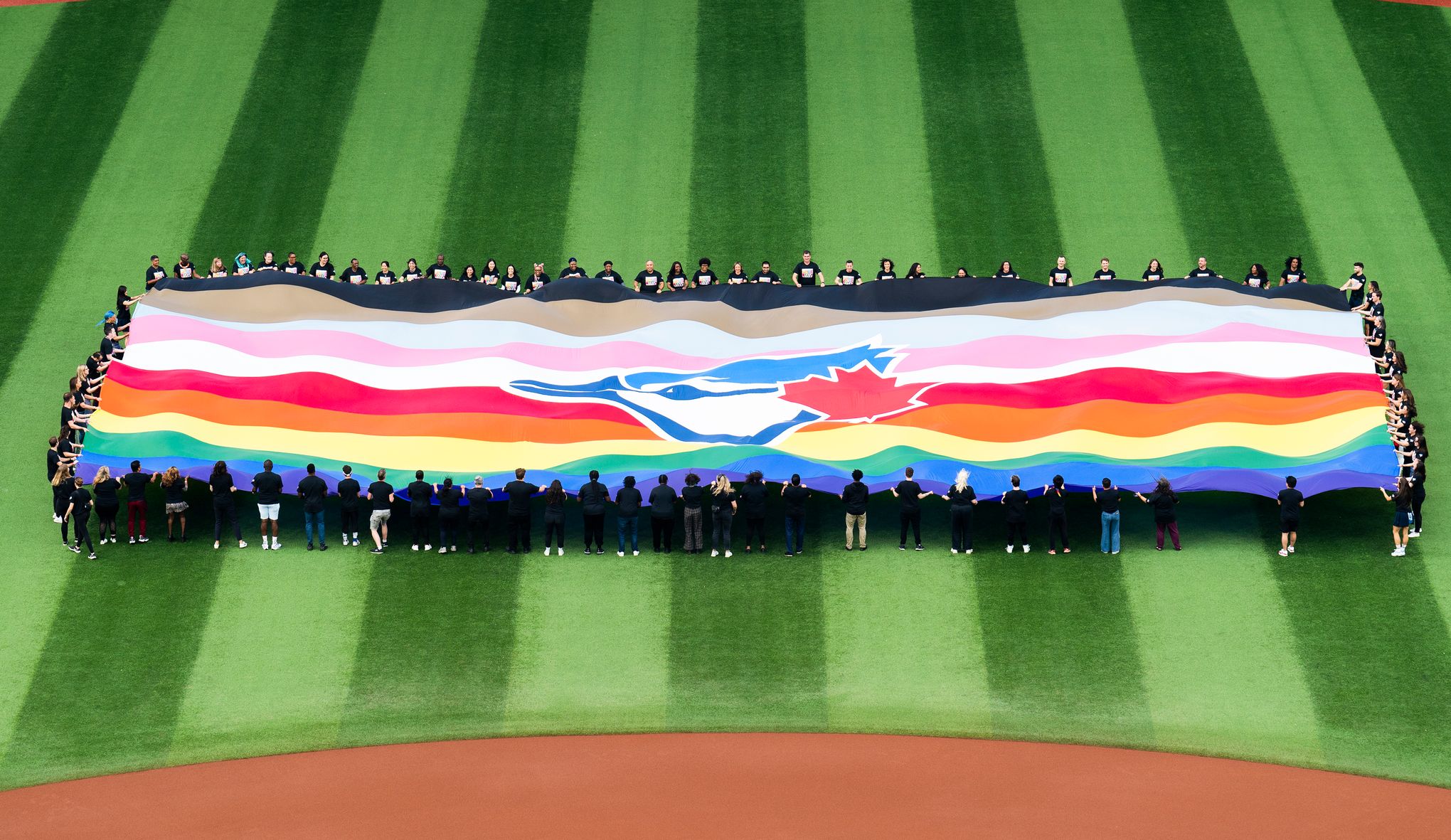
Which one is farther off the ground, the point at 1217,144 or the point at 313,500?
the point at 1217,144

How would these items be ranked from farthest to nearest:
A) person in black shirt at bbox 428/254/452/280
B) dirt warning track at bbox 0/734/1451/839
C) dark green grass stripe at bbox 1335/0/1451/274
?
1. dark green grass stripe at bbox 1335/0/1451/274
2. person in black shirt at bbox 428/254/452/280
3. dirt warning track at bbox 0/734/1451/839

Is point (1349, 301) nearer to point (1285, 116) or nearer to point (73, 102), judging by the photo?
point (1285, 116)

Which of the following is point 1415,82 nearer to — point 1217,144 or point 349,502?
point 1217,144

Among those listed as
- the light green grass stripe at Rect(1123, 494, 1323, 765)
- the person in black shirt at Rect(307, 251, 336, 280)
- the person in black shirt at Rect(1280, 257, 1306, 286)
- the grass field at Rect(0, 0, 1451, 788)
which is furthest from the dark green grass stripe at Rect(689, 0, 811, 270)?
the light green grass stripe at Rect(1123, 494, 1323, 765)

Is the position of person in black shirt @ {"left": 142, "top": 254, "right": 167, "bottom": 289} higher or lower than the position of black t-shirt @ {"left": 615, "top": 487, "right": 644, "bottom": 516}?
higher

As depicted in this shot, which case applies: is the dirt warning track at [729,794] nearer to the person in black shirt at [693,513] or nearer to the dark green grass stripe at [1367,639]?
the dark green grass stripe at [1367,639]

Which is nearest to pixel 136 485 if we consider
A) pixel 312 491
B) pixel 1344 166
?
pixel 312 491

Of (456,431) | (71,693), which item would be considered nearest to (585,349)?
(456,431)

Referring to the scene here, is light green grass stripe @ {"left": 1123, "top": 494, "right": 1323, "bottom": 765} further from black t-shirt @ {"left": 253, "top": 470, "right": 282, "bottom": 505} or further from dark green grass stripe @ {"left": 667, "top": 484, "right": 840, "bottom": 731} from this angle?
black t-shirt @ {"left": 253, "top": 470, "right": 282, "bottom": 505}
